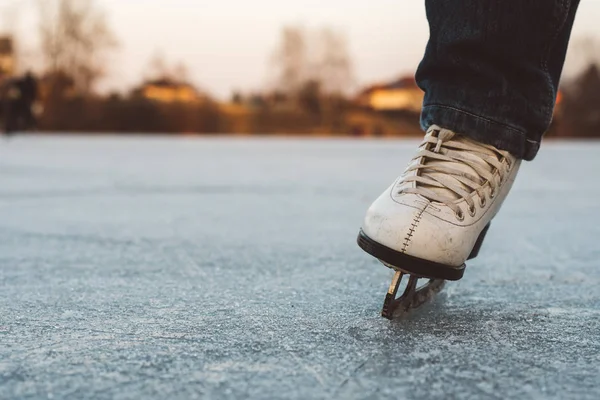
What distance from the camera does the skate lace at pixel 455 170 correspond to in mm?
990

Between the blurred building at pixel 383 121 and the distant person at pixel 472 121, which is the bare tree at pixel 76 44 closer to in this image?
the blurred building at pixel 383 121

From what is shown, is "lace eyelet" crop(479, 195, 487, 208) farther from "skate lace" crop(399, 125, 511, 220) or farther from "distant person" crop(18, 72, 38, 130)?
"distant person" crop(18, 72, 38, 130)

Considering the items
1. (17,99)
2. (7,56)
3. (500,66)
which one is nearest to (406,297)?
(500,66)

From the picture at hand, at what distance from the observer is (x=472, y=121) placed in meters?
1.01

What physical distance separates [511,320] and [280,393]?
1.43 feet

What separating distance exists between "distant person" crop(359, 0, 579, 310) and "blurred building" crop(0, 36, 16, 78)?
24.1 m

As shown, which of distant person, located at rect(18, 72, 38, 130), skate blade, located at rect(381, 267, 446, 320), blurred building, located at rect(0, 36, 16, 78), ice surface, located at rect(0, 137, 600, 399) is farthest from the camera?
blurred building, located at rect(0, 36, 16, 78)

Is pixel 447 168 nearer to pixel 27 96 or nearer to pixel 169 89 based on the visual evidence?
pixel 27 96

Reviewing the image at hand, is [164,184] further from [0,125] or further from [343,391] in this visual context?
[0,125]

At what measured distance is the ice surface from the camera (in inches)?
26.7

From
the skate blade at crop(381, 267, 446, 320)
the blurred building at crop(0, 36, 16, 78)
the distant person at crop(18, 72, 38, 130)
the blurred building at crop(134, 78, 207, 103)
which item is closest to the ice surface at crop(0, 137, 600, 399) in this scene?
the skate blade at crop(381, 267, 446, 320)

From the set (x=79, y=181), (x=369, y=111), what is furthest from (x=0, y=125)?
(x=369, y=111)

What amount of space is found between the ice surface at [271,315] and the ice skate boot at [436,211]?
0.07m

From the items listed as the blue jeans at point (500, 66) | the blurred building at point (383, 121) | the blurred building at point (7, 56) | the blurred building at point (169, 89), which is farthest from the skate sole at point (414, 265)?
the blurred building at point (169, 89)
